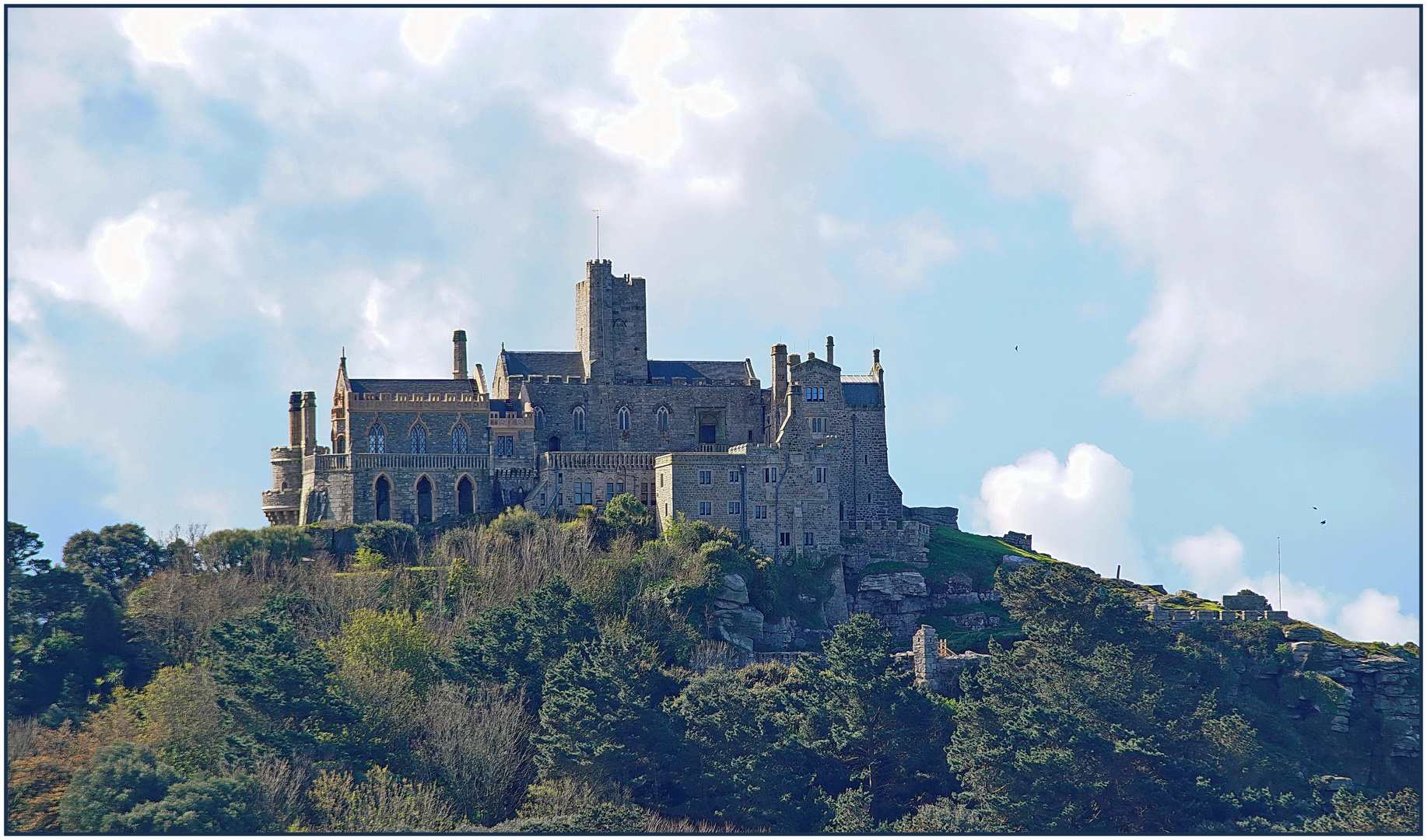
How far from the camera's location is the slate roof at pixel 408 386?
300 feet

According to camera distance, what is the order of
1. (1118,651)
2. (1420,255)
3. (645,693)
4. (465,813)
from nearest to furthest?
(1420,255)
(465,813)
(645,693)
(1118,651)

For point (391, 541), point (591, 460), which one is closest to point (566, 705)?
point (391, 541)

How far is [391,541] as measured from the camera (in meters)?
86.7

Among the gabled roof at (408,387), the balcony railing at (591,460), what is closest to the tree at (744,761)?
the balcony railing at (591,460)

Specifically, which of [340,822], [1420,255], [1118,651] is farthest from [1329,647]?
[340,822]

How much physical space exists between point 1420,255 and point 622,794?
33.1 metres

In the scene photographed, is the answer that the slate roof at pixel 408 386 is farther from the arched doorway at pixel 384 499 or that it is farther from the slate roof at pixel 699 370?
the slate roof at pixel 699 370

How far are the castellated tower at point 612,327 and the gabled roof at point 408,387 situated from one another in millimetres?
6390

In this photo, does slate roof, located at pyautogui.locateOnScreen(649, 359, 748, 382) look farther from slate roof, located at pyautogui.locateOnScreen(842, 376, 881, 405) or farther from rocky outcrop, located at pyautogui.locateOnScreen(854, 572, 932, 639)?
rocky outcrop, located at pyautogui.locateOnScreen(854, 572, 932, 639)

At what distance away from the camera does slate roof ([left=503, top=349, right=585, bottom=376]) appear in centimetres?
9581

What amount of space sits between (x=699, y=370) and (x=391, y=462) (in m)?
16.7

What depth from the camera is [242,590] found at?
81875 mm

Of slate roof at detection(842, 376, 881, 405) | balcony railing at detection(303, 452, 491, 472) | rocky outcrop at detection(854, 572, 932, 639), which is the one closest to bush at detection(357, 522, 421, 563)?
balcony railing at detection(303, 452, 491, 472)

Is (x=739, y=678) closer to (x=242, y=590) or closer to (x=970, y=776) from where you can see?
(x=970, y=776)
